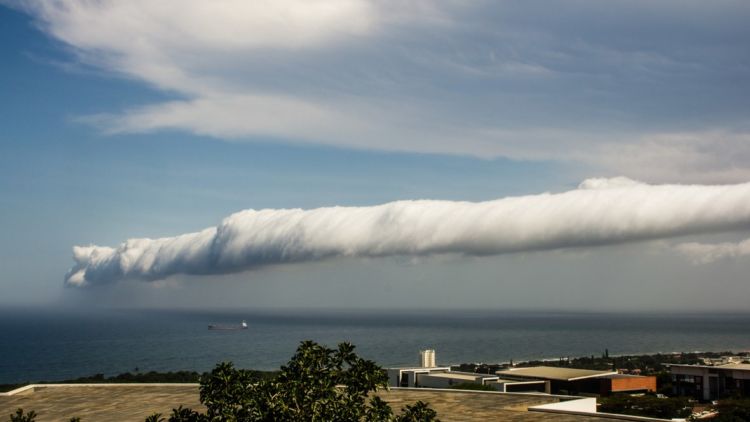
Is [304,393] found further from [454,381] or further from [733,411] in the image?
[454,381]

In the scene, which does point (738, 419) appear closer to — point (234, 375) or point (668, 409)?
point (668, 409)

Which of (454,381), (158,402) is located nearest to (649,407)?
(454,381)

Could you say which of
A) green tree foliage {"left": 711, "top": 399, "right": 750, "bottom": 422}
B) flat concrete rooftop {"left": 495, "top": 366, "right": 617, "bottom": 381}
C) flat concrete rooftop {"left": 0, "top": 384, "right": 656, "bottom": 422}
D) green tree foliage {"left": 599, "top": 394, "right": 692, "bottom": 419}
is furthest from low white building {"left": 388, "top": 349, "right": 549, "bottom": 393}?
flat concrete rooftop {"left": 0, "top": 384, "right": 656, "bottom": 422}

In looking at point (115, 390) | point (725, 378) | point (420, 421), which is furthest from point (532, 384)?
point (420, 421)

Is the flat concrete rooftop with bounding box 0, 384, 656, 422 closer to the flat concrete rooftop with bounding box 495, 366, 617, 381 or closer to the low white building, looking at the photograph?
the low white building

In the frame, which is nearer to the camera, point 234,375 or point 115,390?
point 234,375

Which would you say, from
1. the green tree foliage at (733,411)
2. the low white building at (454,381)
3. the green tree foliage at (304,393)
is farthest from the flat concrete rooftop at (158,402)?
the low white building at (454,381)
